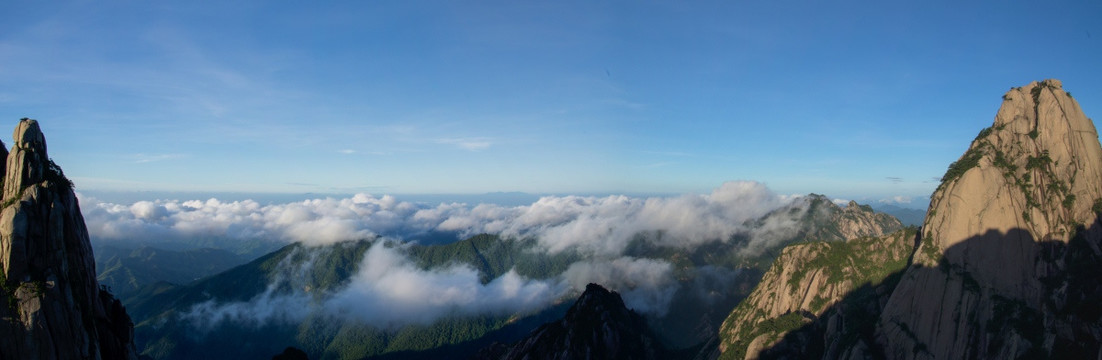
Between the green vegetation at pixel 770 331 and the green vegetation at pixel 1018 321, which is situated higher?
the green vegetation at pixel 1018 321

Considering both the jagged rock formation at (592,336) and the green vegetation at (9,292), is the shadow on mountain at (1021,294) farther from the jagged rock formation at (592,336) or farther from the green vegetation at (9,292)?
the green vegetation at (9,292)

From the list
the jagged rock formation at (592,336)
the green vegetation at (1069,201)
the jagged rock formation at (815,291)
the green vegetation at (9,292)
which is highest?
the green vegetation at (1069,201)

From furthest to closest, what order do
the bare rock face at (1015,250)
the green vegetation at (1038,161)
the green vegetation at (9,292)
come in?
the green vegetation at (1038,161), the bare rock face at (1015,250), the green vegetation at (9,292)

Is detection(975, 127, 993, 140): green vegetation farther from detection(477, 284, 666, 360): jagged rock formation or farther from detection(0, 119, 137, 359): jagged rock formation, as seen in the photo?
detection(0, 119, 137, 359): jagged rock formation

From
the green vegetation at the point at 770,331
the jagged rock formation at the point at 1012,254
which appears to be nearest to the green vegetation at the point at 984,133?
Answer: the jagged rock formation at the point at 1012,254

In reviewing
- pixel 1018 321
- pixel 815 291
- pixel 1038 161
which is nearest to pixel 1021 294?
pixel 1018 321

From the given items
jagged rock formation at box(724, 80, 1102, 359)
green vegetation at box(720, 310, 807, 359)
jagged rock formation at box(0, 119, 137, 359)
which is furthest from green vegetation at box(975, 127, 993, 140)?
jagged rock formation at box(0, 119, 137, 359)

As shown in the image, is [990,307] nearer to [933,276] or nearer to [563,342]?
[933,276]
